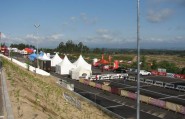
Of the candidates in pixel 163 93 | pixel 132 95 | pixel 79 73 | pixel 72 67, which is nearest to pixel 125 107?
pixel 132 95

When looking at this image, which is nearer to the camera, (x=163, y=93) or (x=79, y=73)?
(x=163, y=93)

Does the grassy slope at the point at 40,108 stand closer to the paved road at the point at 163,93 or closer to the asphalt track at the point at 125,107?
the asphalt track at the point at 125,107

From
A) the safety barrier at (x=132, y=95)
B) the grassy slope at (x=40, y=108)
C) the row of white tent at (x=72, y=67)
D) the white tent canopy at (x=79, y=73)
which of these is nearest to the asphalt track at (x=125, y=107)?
the safety barrier at (x=132, y=95)

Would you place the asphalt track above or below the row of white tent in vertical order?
below

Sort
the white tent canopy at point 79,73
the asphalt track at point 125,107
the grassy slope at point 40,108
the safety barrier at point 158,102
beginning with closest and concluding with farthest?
the grassy slope at point 40,108 → the asphalt track at point 125,107 → the safety barrier at point 158,102 → the white tent canopy at point 79,73

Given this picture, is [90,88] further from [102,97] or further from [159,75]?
[159,75]

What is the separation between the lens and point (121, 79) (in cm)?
5766

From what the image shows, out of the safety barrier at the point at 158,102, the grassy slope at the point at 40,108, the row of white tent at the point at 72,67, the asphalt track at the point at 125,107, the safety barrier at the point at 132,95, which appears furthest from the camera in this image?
the row of white tent at the point at 72,67

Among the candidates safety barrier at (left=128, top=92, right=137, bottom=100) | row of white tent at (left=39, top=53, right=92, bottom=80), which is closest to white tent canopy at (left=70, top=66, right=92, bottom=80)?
row of white tent at (left=39, top=53, right=92, bottom=80)

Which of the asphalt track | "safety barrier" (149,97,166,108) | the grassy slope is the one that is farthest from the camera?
"safety barrier" (149,97,166,108)

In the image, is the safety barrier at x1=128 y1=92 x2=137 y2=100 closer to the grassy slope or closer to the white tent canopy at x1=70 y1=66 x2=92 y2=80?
the grassy slope

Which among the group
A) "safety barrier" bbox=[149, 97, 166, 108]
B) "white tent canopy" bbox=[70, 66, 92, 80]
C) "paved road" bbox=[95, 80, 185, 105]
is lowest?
"paved road" bbox=[95, 80, 185, 105]

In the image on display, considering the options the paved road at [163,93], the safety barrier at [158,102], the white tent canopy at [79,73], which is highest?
the white tent canopy at [79,73]

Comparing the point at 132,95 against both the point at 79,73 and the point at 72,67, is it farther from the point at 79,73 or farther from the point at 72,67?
the point at 72,67
